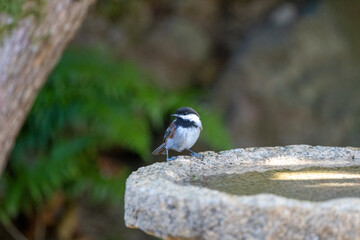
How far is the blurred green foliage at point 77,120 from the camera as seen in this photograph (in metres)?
5.18

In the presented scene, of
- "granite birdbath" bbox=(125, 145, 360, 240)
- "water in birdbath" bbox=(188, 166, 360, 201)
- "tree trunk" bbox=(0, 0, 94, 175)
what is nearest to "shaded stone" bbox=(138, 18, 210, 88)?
"tree trunk" bbox=(0, 0, 94, 175)

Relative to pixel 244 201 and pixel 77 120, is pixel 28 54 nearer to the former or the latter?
pixel 77 120

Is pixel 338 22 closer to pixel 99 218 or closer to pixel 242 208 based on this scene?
pixel 99 218

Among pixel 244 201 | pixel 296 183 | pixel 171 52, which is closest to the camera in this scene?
pixel 244 201

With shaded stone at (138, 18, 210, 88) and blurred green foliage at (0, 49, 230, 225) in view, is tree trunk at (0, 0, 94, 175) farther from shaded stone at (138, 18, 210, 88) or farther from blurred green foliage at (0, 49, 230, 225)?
shaded stone at (138, 18, 210, 88)

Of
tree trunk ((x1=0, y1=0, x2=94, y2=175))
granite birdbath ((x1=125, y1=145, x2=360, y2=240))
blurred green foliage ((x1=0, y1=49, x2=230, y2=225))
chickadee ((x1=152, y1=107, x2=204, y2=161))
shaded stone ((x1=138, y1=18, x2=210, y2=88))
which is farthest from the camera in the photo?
shaded stone ((x1=138, y1=18, x2=210, y2=88))

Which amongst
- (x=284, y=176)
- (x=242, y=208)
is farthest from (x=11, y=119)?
(x=242, y=208)

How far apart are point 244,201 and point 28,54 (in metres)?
2.14

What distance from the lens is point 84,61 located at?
5625mm

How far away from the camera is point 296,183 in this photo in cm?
243

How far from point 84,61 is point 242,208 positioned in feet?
Result: 13.5

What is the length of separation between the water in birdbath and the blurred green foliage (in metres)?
2.47

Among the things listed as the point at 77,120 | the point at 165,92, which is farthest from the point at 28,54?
the point at 165,92

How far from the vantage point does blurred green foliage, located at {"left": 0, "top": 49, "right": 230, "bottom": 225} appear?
5.18 metres
